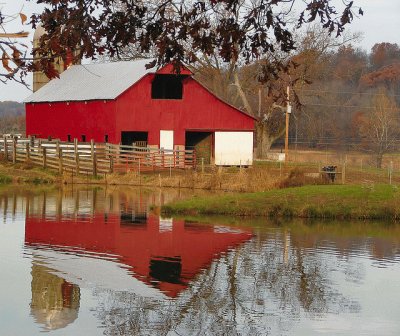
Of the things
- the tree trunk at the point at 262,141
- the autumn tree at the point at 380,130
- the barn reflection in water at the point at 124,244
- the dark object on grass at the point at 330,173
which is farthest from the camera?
the tree trunk at the point at 262,141

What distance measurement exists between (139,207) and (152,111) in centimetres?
1854

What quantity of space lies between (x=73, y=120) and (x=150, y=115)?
5.41m

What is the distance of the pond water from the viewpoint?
507 inches

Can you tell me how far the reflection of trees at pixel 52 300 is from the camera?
1295 cm

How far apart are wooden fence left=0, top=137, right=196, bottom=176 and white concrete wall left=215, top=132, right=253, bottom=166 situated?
2.90 metres

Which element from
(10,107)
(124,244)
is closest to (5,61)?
(124,244)

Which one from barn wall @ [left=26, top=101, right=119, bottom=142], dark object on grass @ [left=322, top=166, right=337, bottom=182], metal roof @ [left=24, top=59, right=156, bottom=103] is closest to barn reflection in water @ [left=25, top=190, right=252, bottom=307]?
dark object on grass @ [left=322, top=166, right=337, bottom=182]

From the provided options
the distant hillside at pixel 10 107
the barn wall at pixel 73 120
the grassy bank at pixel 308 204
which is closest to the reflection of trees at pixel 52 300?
the grassy bank at pixel 308 204

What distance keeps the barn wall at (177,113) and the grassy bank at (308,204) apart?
19.1m

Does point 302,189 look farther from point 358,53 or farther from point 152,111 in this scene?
point 358,53

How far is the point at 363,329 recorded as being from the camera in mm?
12719

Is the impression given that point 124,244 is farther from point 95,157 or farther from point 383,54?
point 383,54

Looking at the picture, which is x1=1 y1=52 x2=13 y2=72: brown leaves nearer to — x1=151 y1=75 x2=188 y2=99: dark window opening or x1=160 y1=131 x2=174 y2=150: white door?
x1=160 y1=131 x2=174 y2=150: white door

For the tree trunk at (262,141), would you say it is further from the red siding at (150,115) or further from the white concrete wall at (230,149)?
the white concrete wall at (230,149)
